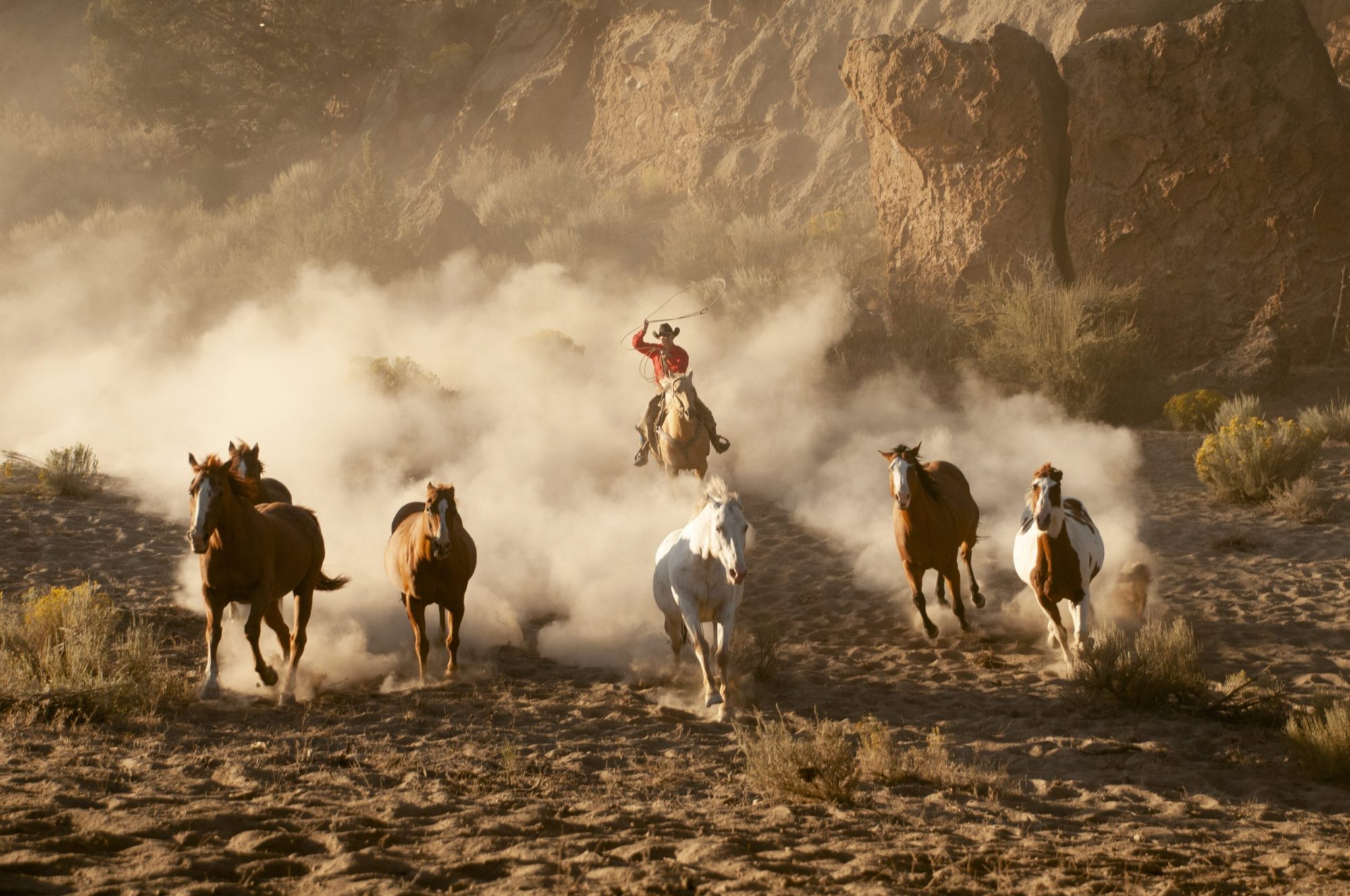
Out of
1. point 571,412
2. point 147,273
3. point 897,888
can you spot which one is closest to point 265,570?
point 897,888

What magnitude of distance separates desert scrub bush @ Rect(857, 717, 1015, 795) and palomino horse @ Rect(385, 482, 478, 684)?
365cm

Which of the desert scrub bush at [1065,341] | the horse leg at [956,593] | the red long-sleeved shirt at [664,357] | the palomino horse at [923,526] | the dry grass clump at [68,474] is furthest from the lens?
the desert scrub bush at [1065,341]

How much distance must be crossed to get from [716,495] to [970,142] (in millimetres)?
13677

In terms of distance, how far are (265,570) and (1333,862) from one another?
6.81 meters

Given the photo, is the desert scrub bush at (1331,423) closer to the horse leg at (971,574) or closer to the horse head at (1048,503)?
the horse leg at (971,574)

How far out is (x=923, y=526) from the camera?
9.44m

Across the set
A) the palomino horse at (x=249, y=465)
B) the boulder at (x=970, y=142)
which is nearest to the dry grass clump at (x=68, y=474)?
the palomino horse at (x=249, y=465)

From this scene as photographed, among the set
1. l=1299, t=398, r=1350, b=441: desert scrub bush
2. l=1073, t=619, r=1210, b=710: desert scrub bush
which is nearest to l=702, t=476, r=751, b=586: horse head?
l=1073, t=619, r=1210, b=710: desert scrub bush

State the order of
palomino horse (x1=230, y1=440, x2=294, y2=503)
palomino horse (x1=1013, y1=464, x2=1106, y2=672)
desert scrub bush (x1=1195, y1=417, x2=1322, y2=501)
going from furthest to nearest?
desert scrub bush (x1=1195, y1=417, x2=1322, y2=501) < palomino horse (x1=230, y1=440, x2=294, y2=503) < palomino horse (x1=1013, y1=464, x2=1106, y2=672)

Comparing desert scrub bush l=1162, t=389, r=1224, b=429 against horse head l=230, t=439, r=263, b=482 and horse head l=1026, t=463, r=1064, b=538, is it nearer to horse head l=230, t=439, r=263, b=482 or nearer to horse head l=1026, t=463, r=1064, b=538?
horse head l=1026, t=463, r=1064, b=538

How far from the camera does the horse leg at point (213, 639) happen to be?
26.0ft

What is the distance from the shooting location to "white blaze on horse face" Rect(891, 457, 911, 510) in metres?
9.13

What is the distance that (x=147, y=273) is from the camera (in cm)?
2842

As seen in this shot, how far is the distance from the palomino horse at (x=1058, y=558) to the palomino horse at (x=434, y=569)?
4453 millimetres
